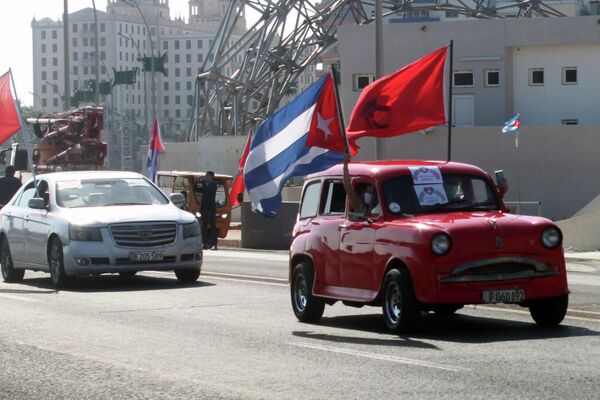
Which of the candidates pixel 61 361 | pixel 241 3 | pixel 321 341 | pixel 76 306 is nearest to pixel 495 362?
pixel 321 341

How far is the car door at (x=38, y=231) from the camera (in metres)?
20.2

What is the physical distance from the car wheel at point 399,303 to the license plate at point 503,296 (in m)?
0.63

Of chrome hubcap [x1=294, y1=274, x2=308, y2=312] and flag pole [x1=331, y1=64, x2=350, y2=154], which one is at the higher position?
flag pole [x1=331, y1=64, x2=350, y2=154]

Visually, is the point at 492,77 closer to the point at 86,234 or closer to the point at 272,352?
the point at 86,234

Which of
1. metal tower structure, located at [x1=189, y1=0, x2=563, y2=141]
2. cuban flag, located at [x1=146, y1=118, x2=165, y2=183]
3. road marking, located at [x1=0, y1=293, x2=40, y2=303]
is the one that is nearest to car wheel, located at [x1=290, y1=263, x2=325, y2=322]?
road marking, located at [x1=0, y1=293, x2=40, y2=303]

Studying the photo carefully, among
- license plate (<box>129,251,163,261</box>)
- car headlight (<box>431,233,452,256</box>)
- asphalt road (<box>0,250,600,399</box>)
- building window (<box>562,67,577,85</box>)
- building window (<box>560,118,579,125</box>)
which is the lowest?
asphalt road (<box>0,250,600,399</box>)

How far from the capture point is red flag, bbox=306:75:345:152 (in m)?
16.5

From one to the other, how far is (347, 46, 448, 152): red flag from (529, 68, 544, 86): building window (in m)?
33.1

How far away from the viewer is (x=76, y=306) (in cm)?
1645

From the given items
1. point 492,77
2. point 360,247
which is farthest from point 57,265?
point 492,77

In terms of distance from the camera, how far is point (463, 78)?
56.1 metres

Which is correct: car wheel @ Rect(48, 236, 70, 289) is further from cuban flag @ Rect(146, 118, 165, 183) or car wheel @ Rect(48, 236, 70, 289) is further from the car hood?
cuban flag @ Rect(146, 118, 165, 183)

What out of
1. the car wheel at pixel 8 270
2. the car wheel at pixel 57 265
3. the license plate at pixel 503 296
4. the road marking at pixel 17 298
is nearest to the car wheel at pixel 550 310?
the license plate at pixel 503 296

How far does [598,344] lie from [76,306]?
741 centimetres
